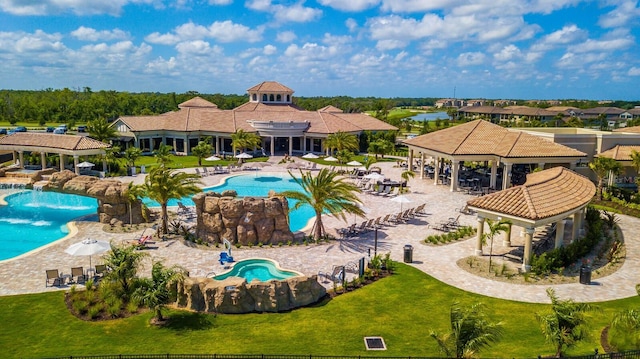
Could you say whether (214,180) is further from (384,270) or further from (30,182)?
(384,270)

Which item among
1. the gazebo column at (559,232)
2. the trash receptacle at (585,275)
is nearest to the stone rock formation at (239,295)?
the trash receptacle at (585,275)

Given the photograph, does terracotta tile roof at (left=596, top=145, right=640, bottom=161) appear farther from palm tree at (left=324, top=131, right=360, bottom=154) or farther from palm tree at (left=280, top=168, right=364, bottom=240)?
palm tree at (left=280, top=168, right=364, bottom=240)

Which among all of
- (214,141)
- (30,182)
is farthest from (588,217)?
(214,141)

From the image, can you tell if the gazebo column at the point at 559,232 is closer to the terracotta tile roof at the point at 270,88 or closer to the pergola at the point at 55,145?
the pergola at the point at 55,145

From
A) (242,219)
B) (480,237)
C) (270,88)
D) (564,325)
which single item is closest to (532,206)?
(480,237)

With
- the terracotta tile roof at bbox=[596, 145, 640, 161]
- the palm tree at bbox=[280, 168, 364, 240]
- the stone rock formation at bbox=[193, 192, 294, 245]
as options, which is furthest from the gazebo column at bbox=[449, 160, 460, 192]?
the stone rock formation at bbox=[193, 192, 294, 245]

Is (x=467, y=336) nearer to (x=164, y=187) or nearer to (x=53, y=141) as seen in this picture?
(x=164, y=187)
